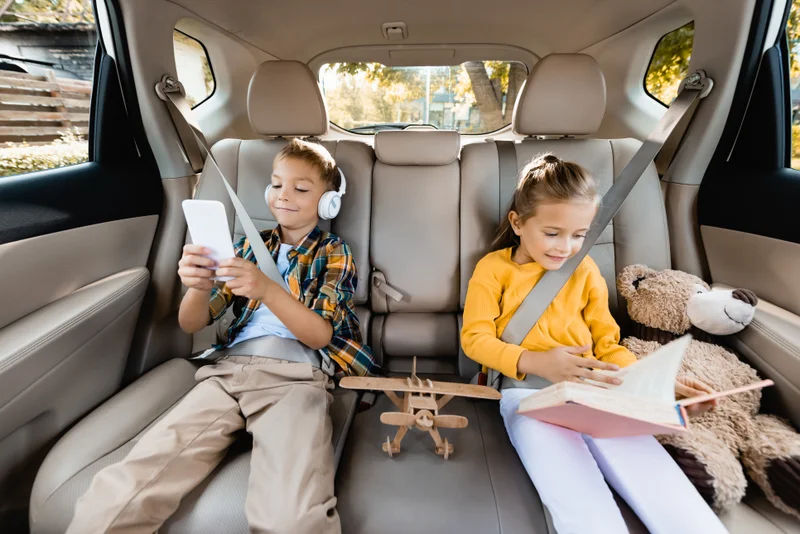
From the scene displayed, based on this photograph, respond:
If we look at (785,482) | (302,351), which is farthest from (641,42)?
(302,351)

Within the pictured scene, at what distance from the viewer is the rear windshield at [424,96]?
3207mm

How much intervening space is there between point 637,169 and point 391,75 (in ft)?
7.94

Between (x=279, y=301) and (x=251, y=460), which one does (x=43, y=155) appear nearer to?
(x=279, y=301)

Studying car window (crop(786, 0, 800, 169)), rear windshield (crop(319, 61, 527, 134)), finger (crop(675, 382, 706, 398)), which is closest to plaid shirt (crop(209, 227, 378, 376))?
finger (crop(675, 382, 706, 398))

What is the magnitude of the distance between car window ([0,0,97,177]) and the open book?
65.2 inches

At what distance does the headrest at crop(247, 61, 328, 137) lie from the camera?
1746 mm

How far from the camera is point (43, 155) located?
1414 millimetres

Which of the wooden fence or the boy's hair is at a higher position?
the wooden fence

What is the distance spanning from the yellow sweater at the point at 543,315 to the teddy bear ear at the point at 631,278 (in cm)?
13

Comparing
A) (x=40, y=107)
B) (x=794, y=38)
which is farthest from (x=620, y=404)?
(x=40, y=107)

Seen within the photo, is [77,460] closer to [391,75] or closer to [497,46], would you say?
[497,46]

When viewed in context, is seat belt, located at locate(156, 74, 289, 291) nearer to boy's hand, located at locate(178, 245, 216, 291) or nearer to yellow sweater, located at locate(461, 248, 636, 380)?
boy's hand, located at locate(178, 245, 216, 291)

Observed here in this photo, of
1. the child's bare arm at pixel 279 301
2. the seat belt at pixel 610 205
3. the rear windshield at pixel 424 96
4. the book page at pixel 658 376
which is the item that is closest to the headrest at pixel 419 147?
the seat belt at pixel 610 205

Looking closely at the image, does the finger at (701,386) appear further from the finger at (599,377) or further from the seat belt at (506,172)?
the seat belt at (506,172)
